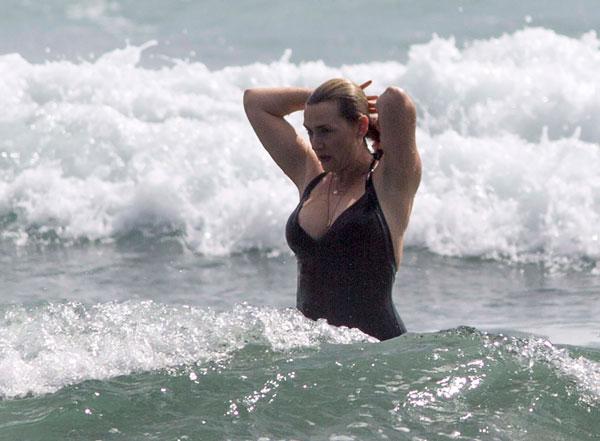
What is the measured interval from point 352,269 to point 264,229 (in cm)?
541

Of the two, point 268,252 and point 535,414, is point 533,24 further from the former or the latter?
point 535,414

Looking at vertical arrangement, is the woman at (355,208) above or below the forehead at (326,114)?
below

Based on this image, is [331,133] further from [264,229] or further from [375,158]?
[264,229]

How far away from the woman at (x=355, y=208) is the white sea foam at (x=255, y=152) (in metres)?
4.76

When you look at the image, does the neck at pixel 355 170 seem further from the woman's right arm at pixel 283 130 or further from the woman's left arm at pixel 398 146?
the woman's right arm at pixel 283 130

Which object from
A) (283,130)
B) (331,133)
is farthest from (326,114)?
(283,130)

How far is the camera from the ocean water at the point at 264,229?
5.01m

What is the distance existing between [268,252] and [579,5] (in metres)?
7.41

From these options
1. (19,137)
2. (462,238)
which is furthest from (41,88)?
(462,238)

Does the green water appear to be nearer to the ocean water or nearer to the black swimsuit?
the ocean water

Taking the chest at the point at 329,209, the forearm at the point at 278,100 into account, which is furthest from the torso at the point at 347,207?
the forearm at the point at 278,100

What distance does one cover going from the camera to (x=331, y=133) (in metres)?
5.45

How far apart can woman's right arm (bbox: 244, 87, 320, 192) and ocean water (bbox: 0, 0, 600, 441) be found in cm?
61

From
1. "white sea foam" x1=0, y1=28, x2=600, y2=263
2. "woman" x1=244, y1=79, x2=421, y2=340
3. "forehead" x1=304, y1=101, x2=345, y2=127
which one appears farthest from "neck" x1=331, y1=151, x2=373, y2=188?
"white sea foam" x1=0, y1=28, x2=600, y2=263
